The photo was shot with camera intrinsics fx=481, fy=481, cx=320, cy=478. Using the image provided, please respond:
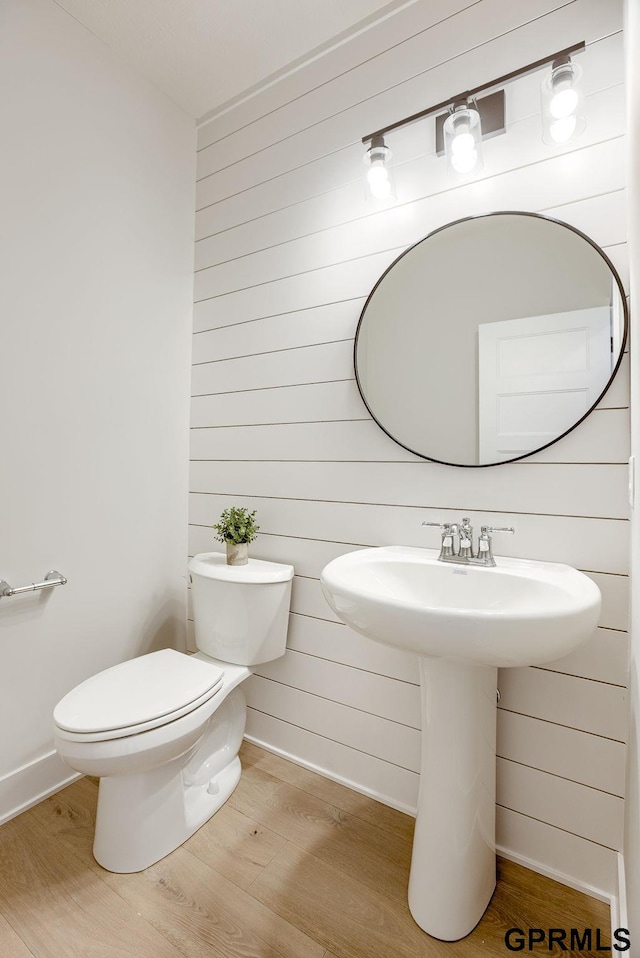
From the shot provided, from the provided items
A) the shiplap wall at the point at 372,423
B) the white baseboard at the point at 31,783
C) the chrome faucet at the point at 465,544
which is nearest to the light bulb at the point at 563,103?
the shiplap wall at the point at 372,423

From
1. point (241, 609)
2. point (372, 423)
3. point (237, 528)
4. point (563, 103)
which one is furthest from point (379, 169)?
point (241, 609)

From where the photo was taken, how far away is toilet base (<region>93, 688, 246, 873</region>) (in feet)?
4.23

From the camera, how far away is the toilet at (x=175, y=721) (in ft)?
3.96

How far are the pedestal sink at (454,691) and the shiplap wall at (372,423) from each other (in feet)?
0.60

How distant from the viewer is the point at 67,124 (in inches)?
63.5

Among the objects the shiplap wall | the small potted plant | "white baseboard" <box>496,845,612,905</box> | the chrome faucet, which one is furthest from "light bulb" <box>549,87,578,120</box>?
"white baseboard" <box>496,845,612,905</box>

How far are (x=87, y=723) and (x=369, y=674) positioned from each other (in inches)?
33.0

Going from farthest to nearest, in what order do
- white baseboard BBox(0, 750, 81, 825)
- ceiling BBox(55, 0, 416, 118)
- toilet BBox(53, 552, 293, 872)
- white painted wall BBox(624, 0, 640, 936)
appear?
ceiling BBox(55, 0, 416, 118) < white baseboard BBox(0, 750, 81, 825) < toilet BBox(53, 552, 293, 872) < white painted wall BBox(624, 0, 640, 936)

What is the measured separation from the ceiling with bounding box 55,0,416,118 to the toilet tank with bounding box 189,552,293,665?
186 cm

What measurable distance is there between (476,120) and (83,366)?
4.68ft

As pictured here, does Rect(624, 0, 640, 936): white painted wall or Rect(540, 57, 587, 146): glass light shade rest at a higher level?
Rect(540, 57, 587, 146): glass light shade

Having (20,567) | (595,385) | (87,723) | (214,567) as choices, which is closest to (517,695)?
(595,385)

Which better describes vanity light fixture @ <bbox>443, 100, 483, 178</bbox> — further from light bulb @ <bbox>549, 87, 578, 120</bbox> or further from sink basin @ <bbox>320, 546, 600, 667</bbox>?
sink basin @ <bbox>320, 546, 600, 667</bbox>

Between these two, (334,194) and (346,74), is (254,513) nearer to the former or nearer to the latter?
(334,194)
